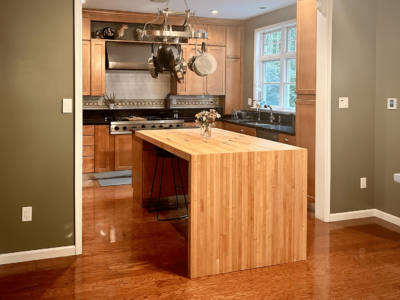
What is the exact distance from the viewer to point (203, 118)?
167 inches

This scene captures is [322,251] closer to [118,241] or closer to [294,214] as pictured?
[294,214]

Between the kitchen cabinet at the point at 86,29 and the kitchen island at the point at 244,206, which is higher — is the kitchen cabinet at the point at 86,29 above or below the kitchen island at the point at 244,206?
above

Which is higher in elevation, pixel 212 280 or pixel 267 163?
pixel 267 163

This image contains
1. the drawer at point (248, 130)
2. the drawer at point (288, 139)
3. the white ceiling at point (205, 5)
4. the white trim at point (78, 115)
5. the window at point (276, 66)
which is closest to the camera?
the white trim at point (78, 115)

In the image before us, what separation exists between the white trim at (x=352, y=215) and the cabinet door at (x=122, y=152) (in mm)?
3609

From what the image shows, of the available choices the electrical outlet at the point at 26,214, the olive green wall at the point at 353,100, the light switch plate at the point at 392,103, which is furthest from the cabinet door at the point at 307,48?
the electrical outlet at the point at 26,214

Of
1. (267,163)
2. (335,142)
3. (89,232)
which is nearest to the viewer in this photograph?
(267,163)

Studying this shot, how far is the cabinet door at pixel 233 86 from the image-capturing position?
7793mm

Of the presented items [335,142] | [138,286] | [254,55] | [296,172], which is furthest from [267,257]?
[254,55]

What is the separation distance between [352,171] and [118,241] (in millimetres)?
2490

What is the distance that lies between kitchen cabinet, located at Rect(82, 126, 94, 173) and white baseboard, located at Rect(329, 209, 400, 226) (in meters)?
3.91

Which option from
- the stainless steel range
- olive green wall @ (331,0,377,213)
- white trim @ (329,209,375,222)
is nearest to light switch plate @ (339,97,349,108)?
olive green wall @ (331,0,377,213)

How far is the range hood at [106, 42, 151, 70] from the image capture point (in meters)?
7.08

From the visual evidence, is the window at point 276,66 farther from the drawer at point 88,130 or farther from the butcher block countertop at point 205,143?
the drawer at point 88,130
